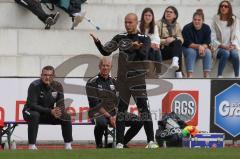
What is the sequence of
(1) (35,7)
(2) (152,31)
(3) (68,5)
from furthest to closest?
(3) (68,5)
(1) (35,7)
(2) (152,31)

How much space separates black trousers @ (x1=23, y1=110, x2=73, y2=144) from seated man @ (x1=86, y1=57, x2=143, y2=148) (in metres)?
0.47

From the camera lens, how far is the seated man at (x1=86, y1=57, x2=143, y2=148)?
52.7ft

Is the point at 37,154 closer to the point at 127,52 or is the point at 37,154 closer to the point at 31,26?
the point at 127,52

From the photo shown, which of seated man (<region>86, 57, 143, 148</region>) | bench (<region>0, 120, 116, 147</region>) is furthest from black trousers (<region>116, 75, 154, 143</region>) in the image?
bench (<region>0, 120, 116, 147</region>)

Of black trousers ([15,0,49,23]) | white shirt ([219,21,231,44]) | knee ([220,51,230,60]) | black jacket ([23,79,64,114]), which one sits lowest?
black jacket ([23,79,64,114])

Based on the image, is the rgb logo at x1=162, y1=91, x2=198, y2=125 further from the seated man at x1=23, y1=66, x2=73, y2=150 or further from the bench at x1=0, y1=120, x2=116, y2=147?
the seated man at x1=23, y1=66, x2=73, y2=150

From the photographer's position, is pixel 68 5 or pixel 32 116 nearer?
pixel 32 116

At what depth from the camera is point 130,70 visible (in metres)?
15.6

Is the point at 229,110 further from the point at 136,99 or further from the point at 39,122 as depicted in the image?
the point at 39,122

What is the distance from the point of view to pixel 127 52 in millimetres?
15500

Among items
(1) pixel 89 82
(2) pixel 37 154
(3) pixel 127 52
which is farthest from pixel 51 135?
(2) pixel 37 154

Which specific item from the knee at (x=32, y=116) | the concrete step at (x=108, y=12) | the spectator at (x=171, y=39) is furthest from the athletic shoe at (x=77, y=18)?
the knee at (x=32, y=116)

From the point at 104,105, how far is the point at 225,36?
4.35 m

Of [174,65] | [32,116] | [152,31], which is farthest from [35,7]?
[32,116]
